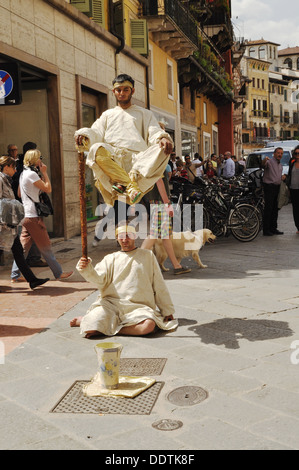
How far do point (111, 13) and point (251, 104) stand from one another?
262 feet

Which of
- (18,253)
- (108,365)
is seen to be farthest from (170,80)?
(108,365)

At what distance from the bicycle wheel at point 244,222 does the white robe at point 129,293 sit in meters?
6.70

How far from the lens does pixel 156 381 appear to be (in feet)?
13.6

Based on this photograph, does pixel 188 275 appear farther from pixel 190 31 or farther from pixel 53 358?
pixel 190 31

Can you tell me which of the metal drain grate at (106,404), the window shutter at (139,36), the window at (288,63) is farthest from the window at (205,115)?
the window at (288,63)

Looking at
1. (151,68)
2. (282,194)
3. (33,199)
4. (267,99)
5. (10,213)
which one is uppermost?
(267,99)

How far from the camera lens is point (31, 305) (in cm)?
680

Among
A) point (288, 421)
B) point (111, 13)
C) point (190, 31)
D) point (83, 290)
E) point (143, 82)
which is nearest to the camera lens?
point (288, 421)

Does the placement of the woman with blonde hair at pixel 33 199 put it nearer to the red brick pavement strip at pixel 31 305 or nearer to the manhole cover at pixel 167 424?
the red brick pavement strip at pixel 31 305

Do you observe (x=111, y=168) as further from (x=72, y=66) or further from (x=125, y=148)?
(x=72, y=66)

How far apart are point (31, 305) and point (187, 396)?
3.35 m

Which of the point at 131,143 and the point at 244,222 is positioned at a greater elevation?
the point at 131,143

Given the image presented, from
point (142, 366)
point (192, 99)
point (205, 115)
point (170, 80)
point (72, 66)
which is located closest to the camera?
point (142, 366)
